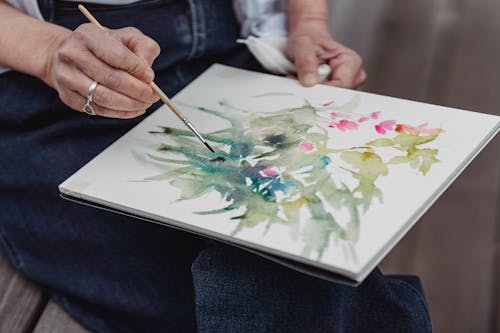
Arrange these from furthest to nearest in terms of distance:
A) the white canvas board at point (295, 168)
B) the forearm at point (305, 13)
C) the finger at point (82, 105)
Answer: the forearm at point (305, 13) → the finger at point (82, 105) → the white canvas board at point (295, 168)

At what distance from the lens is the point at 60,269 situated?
3.07 ft

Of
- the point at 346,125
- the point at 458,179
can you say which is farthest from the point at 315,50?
the point at 458,179

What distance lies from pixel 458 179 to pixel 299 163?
1.06m

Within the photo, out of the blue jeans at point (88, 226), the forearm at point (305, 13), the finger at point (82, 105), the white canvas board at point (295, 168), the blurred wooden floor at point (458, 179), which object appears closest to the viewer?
the white canvas board at point (295, 168)

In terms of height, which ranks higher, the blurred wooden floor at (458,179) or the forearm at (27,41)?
the forearm at (27,41)

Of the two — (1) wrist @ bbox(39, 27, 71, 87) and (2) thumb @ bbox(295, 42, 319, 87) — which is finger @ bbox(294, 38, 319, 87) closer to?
(2) thumb @ bbox(295, 42, 319, 87)

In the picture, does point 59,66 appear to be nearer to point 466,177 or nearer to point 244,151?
point 244,151

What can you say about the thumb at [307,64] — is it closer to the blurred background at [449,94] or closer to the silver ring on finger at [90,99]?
the silver ring on finger at [90,99]

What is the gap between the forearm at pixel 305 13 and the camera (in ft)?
3.44

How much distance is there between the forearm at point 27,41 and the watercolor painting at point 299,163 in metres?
0.14

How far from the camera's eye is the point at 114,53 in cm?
75

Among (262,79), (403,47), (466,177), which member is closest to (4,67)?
(262,79)

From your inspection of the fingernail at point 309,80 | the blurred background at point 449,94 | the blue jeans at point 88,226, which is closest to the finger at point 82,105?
the blue jeans at point 88,226

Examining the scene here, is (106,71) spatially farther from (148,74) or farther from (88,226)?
(88,226)
